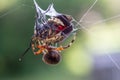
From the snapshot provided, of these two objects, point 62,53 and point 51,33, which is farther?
point 62,53

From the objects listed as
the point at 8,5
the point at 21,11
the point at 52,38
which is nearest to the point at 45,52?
the point at 52,38

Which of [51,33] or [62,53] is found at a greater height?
[62,53]

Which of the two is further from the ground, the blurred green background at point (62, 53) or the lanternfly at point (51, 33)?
the blurred green background at point (62, 53)

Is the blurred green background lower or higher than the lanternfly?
higher

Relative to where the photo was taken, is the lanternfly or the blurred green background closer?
the lanternfly
